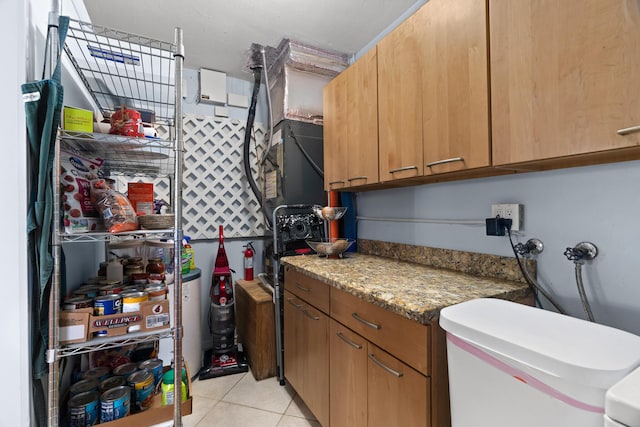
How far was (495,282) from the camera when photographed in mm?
1186

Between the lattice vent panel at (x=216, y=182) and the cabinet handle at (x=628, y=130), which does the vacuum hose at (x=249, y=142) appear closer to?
the lattice vent panel at (x=216, y=182)

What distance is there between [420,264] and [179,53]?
61.1 inches

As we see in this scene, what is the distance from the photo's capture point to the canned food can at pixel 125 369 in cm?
121

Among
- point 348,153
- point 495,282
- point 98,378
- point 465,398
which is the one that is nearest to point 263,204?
point 348,153

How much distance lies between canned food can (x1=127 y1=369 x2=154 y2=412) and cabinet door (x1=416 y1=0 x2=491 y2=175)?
4.90 ft

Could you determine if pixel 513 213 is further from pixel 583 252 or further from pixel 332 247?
pixel 332 247

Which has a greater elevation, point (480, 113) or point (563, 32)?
point (563, 32)

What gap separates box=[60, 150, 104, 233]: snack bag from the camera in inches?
38.5

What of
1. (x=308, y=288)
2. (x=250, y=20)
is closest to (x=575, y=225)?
(x=308, y=288)

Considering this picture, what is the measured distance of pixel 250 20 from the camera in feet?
6.15

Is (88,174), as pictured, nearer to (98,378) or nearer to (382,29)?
(98,378)

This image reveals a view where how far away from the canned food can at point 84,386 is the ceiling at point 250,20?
2059mm

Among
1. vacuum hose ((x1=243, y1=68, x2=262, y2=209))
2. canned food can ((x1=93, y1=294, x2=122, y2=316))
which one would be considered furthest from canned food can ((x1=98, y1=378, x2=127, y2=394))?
vacuum hose ((x1=243, y1=68, x2=262, y2=209))

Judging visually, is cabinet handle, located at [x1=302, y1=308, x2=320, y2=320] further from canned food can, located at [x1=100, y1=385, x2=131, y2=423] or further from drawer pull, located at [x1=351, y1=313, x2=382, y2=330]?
canned food can, located at [x1=100, y1=385, x2=131, y2=423]
